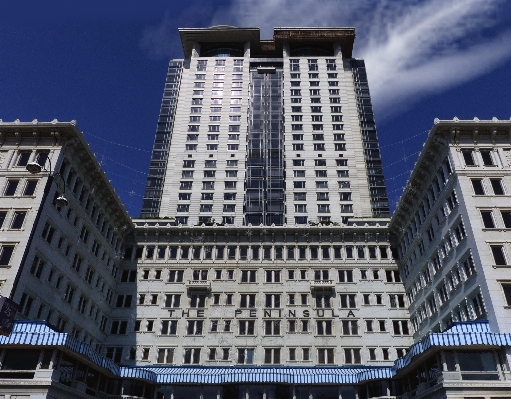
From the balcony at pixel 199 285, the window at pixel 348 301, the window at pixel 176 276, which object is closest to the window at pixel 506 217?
the window at pixel 348 301

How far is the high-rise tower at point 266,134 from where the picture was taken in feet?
275

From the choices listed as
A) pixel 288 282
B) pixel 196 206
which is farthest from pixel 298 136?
pixel 288 282

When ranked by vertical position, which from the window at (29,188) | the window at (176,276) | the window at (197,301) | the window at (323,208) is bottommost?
the window at (197,301)

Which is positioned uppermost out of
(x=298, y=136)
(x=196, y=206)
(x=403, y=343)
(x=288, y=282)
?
(x=298, y=136)

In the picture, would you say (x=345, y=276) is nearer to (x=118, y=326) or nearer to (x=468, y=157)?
(x=468, y=157)

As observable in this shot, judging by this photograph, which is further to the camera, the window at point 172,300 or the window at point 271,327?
the window at point 172,300

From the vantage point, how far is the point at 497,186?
4053 centimetres

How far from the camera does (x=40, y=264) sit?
39625 mm

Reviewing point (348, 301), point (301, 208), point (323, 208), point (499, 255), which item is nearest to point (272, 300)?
point (348, 301)

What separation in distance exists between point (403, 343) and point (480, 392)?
19896 millimetres

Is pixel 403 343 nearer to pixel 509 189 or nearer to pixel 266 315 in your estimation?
pixel 266 315

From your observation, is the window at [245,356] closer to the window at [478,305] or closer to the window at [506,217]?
the window at [478,305]

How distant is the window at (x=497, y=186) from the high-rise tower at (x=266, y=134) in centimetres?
3785

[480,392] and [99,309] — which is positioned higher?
[99,309]
